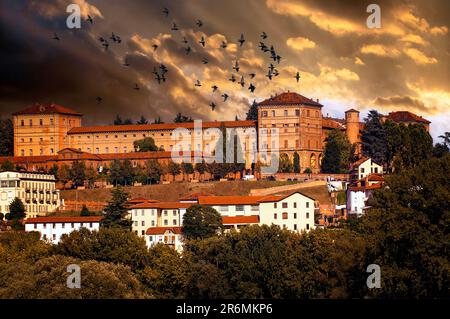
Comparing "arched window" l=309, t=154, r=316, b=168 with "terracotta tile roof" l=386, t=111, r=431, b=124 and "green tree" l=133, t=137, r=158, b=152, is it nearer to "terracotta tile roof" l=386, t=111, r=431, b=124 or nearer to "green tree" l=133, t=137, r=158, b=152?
"terracotta tile roof" l=386, t=111, r=431, b=124

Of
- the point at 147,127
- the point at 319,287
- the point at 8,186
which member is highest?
the point at 147,127

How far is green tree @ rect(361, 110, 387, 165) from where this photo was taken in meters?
104

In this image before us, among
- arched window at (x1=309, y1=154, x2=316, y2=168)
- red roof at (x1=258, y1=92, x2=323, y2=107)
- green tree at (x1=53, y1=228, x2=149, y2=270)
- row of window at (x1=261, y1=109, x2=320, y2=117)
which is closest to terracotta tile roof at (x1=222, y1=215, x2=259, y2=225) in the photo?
green tree at (x1=53, y1=228, x2=149, y2=270)

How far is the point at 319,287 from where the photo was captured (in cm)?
4716

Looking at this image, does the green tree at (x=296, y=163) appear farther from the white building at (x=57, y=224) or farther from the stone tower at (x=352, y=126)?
the white building at (x=57, y=224)

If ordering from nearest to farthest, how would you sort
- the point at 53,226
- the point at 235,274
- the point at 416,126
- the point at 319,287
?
1. the point at 319,287
2. the point at 235,274
3. the point at 53,226
4. the point at 416,126

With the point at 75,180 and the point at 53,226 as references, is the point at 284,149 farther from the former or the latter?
the point at 53,226

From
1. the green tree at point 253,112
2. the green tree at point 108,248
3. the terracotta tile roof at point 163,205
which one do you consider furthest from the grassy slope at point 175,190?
the green tree at point 108,248

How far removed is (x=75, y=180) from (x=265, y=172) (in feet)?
55.0

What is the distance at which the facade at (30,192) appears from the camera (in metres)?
92.1

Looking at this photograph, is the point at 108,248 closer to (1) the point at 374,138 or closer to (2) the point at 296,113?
(1) the point at 374,138

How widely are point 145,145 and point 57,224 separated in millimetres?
38649
